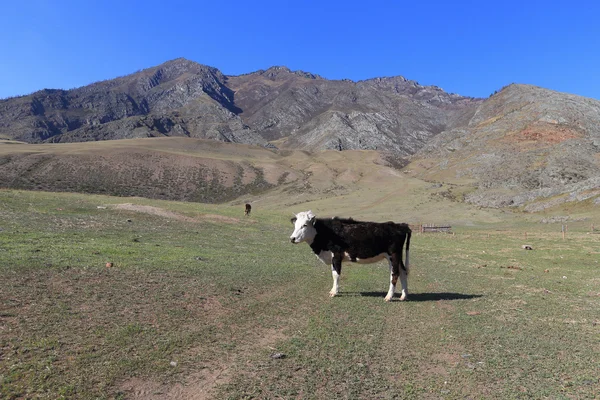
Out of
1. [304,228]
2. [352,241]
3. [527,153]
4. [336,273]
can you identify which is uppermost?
[527,153]

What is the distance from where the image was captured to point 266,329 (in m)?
10.0

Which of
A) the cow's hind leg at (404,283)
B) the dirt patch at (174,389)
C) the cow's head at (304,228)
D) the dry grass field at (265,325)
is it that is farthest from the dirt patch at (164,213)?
the dirt patch at (174,389)

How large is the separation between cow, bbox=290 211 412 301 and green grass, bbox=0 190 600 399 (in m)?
1.22

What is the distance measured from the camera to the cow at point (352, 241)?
1406cm

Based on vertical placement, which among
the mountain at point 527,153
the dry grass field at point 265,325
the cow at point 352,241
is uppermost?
the mountain at point 527,153

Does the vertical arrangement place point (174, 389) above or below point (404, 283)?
below

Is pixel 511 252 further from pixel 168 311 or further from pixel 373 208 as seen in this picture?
pixel 373 208

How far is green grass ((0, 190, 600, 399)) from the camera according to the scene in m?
6.98

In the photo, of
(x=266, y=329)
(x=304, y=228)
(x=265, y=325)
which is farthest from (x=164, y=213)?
(x=266, y=329)

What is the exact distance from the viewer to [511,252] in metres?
31.2

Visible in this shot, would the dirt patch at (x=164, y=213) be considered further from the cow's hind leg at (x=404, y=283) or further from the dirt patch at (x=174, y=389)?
the dirt patch at (x=174, y=389)

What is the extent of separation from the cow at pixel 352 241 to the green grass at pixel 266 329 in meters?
1.22

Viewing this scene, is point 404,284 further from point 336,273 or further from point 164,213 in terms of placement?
point 164,213

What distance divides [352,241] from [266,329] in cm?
529
